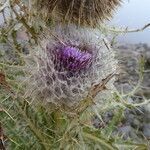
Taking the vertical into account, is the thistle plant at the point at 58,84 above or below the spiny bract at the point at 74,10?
below

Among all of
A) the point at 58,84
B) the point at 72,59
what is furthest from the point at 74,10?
Answer: the point at 58,84

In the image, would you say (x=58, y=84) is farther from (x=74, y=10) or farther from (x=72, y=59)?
(x=74, y=10)

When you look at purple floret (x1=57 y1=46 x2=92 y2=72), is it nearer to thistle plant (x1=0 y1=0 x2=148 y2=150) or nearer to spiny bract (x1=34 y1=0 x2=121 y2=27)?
thistle plant (x1=0 y1=0 x2=148 y2=150)

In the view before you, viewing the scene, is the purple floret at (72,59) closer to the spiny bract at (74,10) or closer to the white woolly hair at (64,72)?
the white woolly hair at (64,72)

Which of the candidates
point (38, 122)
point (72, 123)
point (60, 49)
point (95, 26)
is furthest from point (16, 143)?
point (95, 26)

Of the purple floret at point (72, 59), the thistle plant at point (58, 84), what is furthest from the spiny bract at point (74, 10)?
the purple floret at point (72, 59)

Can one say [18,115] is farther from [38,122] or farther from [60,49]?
[60,49]

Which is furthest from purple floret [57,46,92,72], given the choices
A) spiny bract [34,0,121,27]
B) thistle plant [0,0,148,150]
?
spiny bract [34,0,121,27]

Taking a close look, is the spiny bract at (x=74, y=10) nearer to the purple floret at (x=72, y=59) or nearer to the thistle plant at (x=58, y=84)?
the thistle plant at (x=58, y=84)
